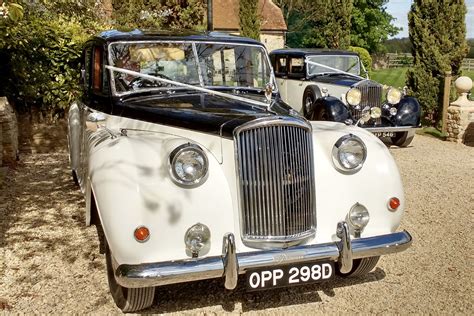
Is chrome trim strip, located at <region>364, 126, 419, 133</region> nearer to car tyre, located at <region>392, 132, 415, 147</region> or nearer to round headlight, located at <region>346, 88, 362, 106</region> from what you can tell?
car tyre, located at <region>392, 132, 415, 147</region>

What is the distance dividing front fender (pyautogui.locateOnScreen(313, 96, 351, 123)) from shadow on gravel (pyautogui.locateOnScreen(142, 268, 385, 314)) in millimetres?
5364

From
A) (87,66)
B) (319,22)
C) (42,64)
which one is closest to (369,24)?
(319,22)

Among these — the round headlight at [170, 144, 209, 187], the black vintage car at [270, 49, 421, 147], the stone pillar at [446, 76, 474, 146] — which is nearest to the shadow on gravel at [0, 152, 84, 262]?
the round headlight at [170, 144, 209, 187]

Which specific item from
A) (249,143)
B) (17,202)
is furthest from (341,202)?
(17,202)

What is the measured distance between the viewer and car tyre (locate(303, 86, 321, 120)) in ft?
33.6

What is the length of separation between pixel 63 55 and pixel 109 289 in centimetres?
670

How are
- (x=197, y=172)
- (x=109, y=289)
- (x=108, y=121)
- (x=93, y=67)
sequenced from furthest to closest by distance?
(x=93, y=67) → (x=108, y=121) → (x=109, y=289) → (x=197, y=172)

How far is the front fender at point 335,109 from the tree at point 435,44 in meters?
4.45

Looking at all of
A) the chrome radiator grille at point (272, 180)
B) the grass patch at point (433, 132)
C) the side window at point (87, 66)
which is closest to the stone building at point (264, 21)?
the grass patch at point (433, 132)

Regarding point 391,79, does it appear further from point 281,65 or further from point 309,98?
point 309,98

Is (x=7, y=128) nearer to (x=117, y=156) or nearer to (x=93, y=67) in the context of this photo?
(x=93, y=67)

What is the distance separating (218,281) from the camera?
3934 mm

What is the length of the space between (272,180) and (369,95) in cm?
Result: 735

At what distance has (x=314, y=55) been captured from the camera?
10984 millimetres
